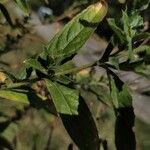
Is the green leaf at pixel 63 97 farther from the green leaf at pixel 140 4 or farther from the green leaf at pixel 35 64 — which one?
the green leaf at pixel 140 4

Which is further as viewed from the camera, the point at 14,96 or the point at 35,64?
the point at 14,96

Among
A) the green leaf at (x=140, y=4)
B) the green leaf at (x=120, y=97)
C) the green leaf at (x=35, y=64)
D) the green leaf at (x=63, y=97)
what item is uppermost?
the green leaf at (x=140, y=4)

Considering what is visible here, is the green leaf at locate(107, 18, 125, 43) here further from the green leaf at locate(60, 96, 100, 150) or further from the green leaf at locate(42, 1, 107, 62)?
the green leaf at locate(60, 96, 100, 150)

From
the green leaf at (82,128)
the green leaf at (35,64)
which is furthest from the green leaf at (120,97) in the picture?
the green leaf at (35,64)

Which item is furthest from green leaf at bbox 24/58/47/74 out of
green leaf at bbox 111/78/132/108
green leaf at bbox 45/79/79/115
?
green leaf at bbox 111/78/132/108

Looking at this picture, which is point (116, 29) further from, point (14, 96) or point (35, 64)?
point (14, 96)

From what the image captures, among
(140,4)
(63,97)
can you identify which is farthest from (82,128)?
(140,4)
